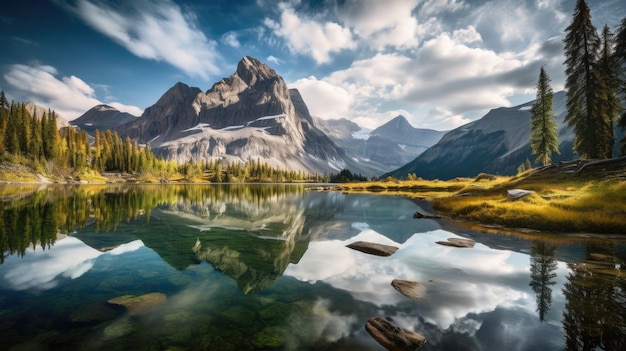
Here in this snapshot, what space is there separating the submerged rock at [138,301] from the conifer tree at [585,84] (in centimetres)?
5782

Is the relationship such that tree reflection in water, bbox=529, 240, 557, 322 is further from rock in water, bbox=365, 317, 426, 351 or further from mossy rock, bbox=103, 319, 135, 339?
mossy rock, bbox=103, 319, 135, 339

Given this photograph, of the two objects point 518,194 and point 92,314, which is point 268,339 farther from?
point 518,194

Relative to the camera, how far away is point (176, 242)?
822 inches

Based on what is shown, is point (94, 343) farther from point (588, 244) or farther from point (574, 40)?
point (574, 40)

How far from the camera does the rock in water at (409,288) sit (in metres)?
11.4

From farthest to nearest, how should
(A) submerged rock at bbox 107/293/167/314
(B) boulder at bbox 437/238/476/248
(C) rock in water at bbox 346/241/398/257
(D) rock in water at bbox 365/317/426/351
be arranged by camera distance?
(B) boulder at bbox 437/238/476/248, (C) rock in water at bbox 346/241/398/257, (A) submerged rock at bbox 107/293/167/314, (D) rock in water at bbox 365/317/426/351

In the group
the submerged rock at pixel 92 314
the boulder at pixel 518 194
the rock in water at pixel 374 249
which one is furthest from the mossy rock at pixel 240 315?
the boulder at pixel 518 194

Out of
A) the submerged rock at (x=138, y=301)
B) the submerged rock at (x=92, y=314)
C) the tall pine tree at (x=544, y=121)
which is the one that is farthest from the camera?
the tall pine tree at (x=544, y=121)

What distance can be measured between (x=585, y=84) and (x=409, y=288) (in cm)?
5246

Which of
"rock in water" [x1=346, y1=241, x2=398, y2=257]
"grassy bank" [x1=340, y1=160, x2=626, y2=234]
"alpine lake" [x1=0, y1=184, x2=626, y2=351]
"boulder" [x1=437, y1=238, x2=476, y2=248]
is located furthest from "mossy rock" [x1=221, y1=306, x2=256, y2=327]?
"grassy bank" [x1=340, y1=160, x2=626, y2=234]

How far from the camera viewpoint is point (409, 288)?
11922mm

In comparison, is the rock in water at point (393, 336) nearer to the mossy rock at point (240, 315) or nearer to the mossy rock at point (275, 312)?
the mossy rock at point (275, 312)

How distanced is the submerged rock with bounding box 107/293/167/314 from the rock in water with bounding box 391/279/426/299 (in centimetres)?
982

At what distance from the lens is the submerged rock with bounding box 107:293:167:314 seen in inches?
391
